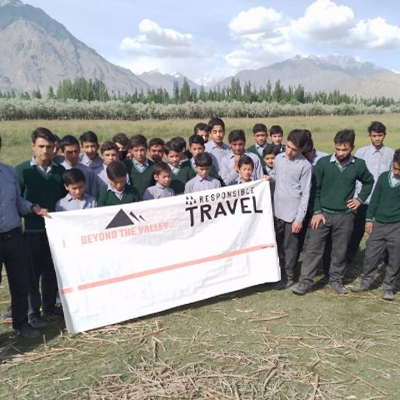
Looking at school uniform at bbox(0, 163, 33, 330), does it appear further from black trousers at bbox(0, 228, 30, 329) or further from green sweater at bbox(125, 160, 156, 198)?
green sweater at bbox(125, 160, 156, 198)

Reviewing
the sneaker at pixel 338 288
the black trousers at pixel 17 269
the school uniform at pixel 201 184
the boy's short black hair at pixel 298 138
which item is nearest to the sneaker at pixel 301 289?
the sneaker at pixel 338 288

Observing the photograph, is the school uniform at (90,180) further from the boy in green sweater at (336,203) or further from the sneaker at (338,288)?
the sneaker at (338,288)

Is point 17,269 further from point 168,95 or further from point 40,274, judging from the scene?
point 168,95

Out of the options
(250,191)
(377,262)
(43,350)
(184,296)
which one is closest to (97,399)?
(43,350)

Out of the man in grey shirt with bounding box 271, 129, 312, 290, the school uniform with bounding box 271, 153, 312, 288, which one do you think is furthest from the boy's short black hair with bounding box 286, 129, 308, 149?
the school uniform with bounding box 271, 153, 312, 288

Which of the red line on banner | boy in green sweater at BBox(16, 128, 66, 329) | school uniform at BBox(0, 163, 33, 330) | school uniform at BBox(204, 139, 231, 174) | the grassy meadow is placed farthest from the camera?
school uniform at BBox(204, 139, 231, 174)

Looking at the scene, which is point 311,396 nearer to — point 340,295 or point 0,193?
point 340,295

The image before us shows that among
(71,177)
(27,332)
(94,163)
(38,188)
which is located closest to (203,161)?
(94,163)

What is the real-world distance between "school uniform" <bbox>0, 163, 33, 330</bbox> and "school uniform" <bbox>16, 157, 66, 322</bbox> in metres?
0.16

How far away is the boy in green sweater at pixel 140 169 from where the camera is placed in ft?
17.7

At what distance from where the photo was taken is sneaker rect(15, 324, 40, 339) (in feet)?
14.1

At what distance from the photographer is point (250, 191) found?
522cm

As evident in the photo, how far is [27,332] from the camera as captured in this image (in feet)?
14.1

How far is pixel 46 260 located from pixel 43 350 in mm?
983
